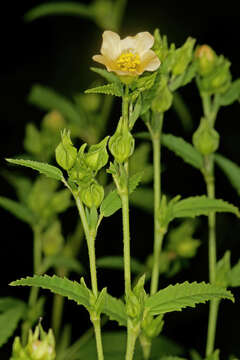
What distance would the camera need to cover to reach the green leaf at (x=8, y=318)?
47.1 inches

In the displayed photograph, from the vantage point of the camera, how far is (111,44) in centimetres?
112

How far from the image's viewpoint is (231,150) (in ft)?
7.84

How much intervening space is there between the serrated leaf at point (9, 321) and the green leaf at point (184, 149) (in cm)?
40

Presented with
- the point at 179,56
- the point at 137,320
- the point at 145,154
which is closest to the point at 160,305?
the point at 137,320

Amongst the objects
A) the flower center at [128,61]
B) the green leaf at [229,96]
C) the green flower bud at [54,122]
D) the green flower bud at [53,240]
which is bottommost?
the green flower bud at [53,240]

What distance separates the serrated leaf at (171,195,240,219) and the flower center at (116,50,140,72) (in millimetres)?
250

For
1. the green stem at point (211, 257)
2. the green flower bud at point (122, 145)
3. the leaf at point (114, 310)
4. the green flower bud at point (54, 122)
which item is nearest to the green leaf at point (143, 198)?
the green flower bud at point (54, 122)

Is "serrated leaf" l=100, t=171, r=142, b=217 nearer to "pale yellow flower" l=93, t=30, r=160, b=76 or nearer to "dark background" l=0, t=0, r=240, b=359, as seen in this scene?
"pale yellow flower" l=93, t=30, r=160, b=76

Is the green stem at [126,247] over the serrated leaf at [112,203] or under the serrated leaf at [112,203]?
under

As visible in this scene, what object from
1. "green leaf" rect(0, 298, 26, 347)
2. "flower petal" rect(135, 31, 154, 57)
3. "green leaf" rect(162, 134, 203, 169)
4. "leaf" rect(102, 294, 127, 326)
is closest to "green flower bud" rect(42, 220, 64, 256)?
"green leaf" rect(0, 298, 26, 347)

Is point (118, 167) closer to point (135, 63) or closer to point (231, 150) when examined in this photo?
point (135, 63)

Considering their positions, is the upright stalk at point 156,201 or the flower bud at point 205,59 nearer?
the upright stalk at point 156,201

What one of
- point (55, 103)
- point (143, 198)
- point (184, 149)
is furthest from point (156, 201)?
point (55, 103)

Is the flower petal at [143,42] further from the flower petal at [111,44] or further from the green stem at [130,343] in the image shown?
the green stem at [130,343]
